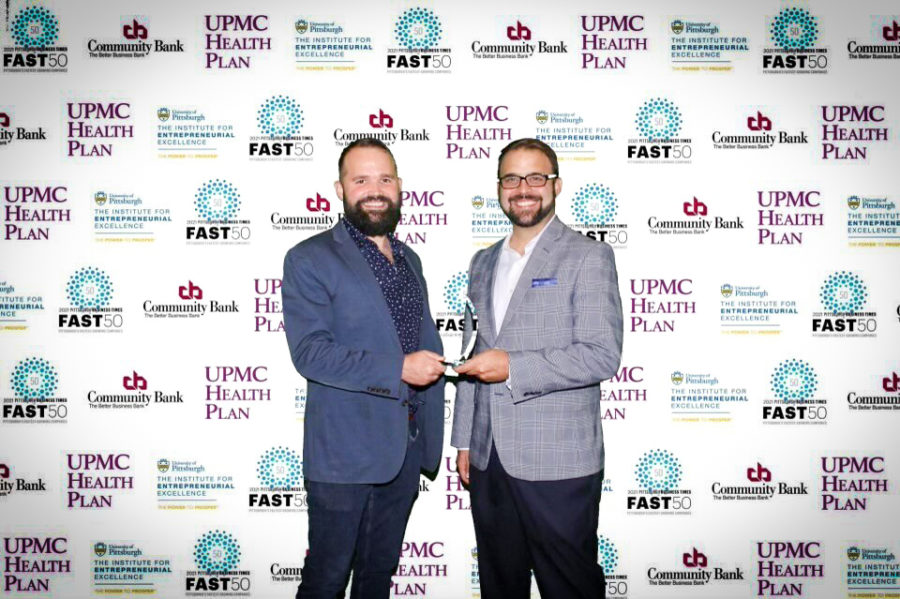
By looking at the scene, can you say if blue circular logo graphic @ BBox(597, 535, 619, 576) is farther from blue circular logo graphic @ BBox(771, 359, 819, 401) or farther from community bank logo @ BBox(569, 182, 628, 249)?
community bank logo @ BBox(569, 182, 628, 249)

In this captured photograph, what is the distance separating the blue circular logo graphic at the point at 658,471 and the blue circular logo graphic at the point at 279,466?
1.90m

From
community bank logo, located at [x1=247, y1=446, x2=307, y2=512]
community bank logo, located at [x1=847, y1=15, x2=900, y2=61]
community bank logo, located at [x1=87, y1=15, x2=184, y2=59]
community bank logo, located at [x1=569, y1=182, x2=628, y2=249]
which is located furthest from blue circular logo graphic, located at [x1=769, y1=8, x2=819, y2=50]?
community bank logo, located at [x1=247, y1=446, x2=307, y2=512]

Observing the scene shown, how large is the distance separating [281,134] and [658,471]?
2804mm

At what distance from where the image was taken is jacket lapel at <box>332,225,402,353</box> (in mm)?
2377

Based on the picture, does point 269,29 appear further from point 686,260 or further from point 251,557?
point 251,557

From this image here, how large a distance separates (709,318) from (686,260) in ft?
1.14

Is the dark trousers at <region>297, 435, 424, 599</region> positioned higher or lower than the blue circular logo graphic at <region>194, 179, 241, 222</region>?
lower

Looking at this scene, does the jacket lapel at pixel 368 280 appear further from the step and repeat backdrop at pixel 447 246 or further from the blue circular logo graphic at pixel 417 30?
the blue circular logo graphic at pixel 417 30

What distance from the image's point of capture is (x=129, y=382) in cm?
323

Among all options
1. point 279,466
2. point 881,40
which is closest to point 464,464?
point 279,466

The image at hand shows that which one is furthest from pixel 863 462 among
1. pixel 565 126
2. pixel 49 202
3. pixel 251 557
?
pixel 49 202

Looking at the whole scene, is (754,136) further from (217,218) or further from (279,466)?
(279,466)

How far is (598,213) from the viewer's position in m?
3.21

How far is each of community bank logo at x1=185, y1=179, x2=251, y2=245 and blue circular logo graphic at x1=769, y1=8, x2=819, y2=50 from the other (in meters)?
3.13
